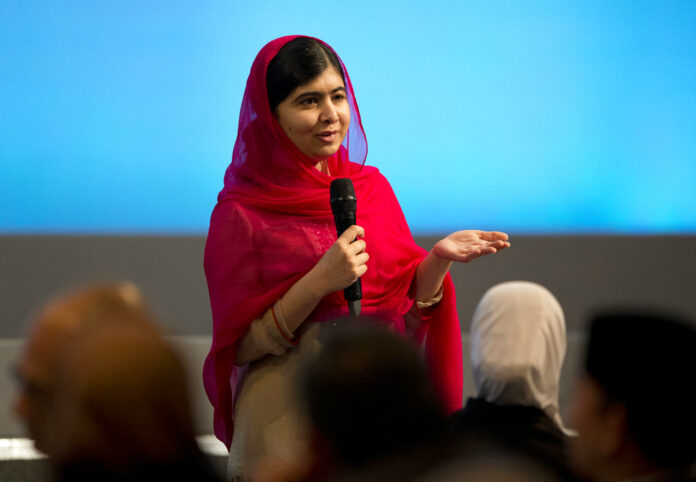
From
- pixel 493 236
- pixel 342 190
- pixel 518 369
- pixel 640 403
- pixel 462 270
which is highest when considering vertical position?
pixel 342 190

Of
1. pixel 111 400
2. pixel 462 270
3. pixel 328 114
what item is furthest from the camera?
pixel 462 270

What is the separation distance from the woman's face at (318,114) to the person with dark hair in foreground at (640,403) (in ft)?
2.66

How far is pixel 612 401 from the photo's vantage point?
1105mm

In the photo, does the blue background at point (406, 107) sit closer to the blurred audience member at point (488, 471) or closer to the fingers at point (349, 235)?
the fingers at point (349, 235)

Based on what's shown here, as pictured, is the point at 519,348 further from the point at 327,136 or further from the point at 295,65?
the point at 295,65

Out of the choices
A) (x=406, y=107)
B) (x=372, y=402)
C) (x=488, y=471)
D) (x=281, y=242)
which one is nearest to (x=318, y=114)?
(x=281, y=242)

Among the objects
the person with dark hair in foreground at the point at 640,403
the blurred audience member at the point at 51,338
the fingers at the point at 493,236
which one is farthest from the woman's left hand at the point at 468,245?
the blurred audience member at the point at 51,338

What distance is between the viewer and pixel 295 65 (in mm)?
1745

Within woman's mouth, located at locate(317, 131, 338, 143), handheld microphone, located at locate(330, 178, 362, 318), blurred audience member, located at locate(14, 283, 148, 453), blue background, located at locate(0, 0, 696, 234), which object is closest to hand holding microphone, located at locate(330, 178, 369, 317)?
handheld microphone, located at locate(330, 178, 362, 318)

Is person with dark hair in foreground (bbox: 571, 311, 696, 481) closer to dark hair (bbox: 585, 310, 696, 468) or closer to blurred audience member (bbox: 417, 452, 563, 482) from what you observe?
dark hair (bbox: 585, 310, 696, 468)

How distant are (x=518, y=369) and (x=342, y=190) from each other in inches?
20.5

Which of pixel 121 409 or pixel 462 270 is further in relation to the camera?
pixel 462 270

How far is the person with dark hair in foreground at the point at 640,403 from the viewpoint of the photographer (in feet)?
3.53

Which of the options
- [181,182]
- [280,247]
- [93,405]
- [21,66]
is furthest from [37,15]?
[93,405]
